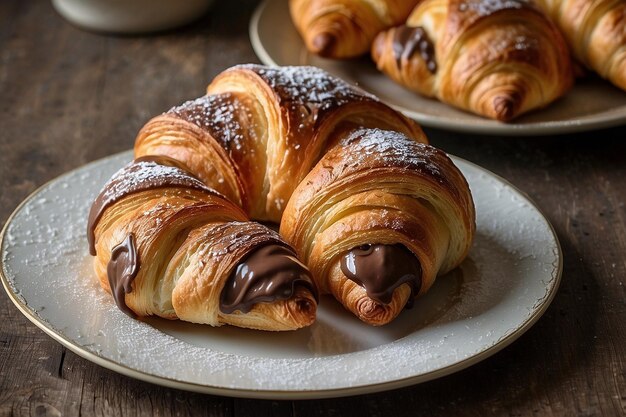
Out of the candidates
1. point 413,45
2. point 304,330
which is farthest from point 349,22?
point 304,330

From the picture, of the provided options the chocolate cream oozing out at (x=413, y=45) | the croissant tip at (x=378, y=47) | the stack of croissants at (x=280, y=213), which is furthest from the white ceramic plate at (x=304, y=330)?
the croissant tip at (x=378, y=47)

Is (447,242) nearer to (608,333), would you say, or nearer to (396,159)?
(396,159)

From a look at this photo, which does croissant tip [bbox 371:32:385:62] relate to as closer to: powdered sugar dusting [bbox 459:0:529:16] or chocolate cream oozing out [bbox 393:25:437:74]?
chocolate cream oozing out [bbox 393:25:437:74]

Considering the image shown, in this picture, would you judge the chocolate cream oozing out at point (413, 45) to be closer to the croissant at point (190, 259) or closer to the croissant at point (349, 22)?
the croissant at point (349, 22)

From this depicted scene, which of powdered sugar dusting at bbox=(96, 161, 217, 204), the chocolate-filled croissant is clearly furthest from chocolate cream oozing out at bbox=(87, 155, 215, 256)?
the chocolate-filled croissant

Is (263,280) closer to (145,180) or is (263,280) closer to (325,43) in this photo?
(145,180)

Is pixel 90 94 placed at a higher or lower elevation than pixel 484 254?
lower

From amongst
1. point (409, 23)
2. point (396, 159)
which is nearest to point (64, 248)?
point (396, 159)
